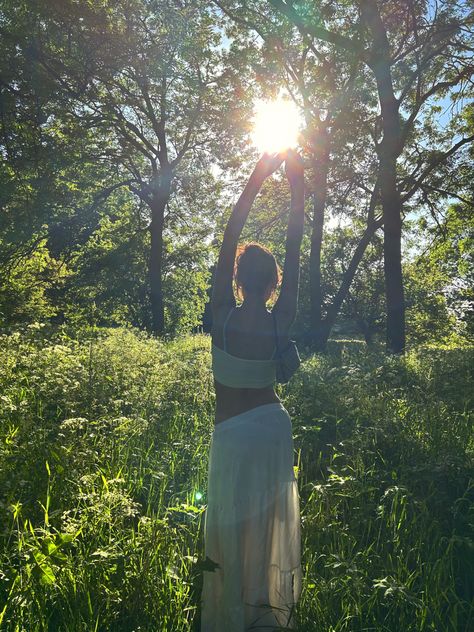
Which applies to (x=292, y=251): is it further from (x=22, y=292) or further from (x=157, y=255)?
(x=157, y=255)

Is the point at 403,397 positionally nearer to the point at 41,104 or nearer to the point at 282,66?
the point at 41,104

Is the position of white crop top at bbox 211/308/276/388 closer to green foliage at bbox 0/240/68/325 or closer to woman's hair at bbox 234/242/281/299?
woman's hair at bbox 234/242/281/299

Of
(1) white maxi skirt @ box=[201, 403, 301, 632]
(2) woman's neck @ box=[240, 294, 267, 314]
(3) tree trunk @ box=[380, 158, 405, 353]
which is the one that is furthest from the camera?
(3) tree trunk @ box=[380, 158, 405, 353]

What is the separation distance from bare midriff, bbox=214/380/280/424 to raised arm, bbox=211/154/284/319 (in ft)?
1.46

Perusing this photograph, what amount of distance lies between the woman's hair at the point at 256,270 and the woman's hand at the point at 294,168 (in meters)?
0.51

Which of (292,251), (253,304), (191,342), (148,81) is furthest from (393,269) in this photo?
(253,304)

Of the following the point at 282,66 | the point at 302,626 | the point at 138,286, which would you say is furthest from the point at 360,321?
the point at 302,626

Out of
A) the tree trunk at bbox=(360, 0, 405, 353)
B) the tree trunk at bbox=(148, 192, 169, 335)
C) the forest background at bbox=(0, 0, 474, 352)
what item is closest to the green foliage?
the forest background at bbox=(0, 0, 474, 352)

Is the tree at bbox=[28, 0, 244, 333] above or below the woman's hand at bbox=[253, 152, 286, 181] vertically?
above

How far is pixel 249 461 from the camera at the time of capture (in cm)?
257

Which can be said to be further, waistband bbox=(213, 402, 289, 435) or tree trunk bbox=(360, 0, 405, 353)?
tree trunk bbox=(360, 0, 405, 353)

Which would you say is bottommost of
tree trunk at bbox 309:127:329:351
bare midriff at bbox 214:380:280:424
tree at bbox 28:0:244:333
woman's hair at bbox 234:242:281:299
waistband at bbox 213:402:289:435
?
waistband at bbox 213:402:289:435

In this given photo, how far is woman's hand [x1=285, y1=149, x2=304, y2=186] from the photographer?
274 centimetres

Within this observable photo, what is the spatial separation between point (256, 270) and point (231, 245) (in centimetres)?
21
